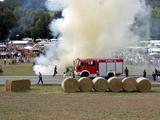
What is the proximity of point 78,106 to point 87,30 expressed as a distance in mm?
36536

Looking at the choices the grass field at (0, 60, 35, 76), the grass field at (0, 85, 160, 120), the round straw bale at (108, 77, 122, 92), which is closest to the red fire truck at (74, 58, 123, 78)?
the grass field at (0, 60, 35, 76)

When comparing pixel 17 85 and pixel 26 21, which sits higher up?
pixel 26 21

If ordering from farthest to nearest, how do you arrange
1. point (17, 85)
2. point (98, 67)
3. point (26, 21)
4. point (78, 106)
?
point (26, 21)
point (98, 67)
point (17, 85)
point (78, 106)

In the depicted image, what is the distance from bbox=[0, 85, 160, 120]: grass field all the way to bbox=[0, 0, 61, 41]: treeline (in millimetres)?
84270

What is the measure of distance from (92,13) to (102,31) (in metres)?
2.67

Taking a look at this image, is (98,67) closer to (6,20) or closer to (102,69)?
(102,69)

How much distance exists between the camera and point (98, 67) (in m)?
59.3

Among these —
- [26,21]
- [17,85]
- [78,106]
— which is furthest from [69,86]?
[26,21]

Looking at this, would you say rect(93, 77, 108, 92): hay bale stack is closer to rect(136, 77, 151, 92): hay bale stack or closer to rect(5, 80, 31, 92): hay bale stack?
rect(136, 77, 151, 92): hay bale stack

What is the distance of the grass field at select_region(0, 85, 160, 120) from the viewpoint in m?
27.0

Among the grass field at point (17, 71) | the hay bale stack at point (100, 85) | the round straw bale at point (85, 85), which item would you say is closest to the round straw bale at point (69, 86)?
the round straw bale at point (85, 85)

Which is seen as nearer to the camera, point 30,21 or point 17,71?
point 17,71

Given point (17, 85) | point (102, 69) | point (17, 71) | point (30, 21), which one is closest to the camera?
point (17, 85)


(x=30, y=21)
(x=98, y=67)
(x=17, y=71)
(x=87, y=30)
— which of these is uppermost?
(x=30, y=21)
